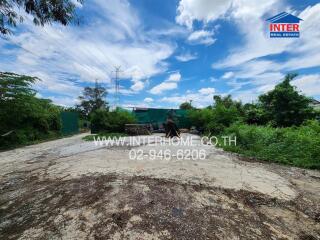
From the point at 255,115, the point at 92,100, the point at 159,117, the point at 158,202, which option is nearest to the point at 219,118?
the point at 255,115

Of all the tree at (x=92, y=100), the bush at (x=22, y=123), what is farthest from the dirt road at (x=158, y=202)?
the tree at (x=92, y=100)

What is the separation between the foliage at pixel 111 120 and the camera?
12.0m

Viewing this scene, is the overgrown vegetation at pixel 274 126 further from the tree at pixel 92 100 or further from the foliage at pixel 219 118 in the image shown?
the tree at pixel 92 100

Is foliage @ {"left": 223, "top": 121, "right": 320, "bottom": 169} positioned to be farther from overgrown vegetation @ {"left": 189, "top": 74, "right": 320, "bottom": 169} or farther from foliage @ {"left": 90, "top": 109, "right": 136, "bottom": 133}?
foliage @ {"left": 90, "top": 109, "right": 136, "bottom": 133}

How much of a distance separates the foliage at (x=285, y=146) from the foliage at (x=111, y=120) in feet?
22.9

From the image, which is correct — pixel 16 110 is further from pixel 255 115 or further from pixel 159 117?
pixel 255 115

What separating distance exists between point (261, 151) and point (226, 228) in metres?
4.34

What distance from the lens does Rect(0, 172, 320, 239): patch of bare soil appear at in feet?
6.28

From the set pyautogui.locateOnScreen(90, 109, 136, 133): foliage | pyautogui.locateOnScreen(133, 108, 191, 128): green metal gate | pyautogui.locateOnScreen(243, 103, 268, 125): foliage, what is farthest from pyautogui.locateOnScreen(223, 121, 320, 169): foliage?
pyautogui.locateOnScreen(90, 109, 136, 133): foliage

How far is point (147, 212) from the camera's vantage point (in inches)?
88.4

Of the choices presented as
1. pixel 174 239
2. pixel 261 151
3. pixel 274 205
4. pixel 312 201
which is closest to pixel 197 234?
pixel 174 239

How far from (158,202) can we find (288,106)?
10.3 meters

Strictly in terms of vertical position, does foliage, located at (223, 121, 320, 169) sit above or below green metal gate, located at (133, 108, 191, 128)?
below

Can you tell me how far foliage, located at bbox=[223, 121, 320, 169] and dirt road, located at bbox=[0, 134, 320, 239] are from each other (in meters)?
0.68
